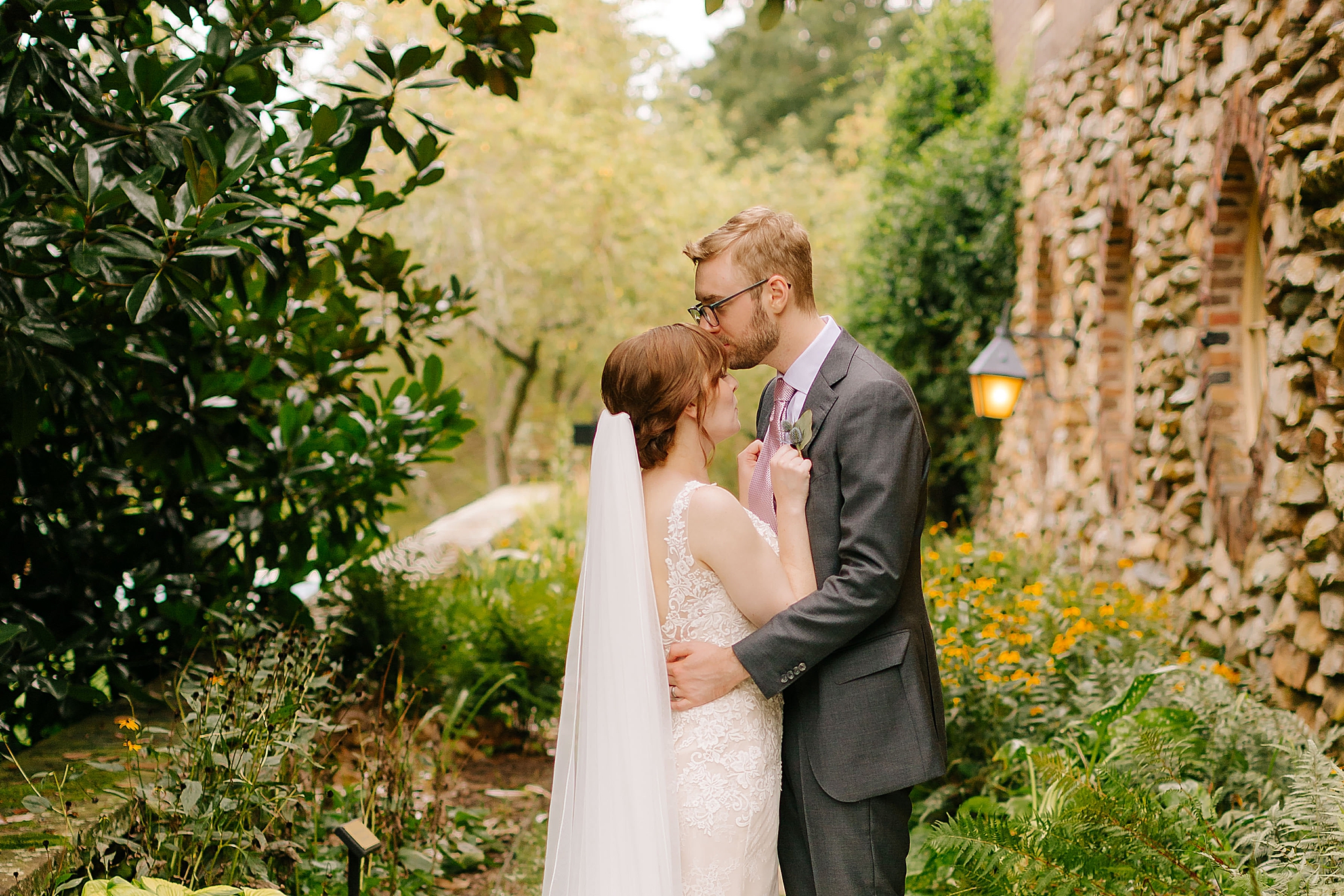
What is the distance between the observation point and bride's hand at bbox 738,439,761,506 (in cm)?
248

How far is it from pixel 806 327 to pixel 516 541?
623cm

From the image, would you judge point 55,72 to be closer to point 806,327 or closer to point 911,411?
point 806,327

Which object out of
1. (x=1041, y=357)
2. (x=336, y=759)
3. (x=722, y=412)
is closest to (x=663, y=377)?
(x=722, y=412)

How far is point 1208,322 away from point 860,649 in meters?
3.08

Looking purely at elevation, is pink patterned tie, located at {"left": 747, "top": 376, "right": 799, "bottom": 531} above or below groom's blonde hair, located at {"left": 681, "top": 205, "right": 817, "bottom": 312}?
below

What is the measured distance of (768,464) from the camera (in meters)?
2.37

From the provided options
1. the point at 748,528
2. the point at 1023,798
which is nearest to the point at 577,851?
the point at 748,528

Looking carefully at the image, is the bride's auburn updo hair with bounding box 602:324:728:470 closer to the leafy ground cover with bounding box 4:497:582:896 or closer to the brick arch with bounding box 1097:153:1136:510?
the leafy ground cover with bounding box 4:497:582:896

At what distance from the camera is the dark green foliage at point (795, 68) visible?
24938 millimetres

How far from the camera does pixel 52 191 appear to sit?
252 centimetres

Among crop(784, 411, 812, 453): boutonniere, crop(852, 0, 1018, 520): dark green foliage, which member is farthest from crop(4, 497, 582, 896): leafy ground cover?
crop(852, 0, 1018, 520): dark green foliage

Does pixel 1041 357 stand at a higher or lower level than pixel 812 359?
higher

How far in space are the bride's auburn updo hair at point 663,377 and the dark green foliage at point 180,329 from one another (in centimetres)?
83

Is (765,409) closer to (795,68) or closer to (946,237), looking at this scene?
(946,237)
